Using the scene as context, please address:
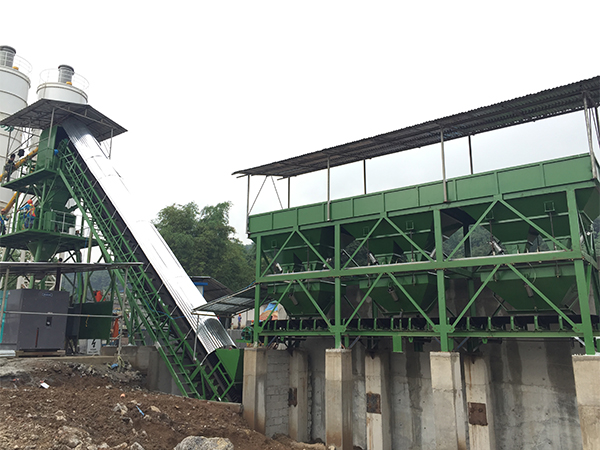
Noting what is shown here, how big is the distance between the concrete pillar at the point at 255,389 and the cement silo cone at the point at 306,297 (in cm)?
A: 235

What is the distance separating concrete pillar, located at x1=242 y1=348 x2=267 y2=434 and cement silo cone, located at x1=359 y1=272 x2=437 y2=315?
5.76 meters

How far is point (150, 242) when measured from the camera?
23547mm

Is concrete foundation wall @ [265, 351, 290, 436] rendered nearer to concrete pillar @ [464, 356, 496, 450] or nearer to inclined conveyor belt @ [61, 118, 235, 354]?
inclined conveyor belt @ [61, 118, 235, 354]

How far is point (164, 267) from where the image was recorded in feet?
74.7

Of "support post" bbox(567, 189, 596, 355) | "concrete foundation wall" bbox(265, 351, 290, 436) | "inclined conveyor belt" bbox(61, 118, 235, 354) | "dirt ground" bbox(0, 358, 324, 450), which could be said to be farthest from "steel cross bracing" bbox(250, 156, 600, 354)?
"dirt ground" bbox(0, 358, 324, 450)

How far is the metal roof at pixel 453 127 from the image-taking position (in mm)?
15383

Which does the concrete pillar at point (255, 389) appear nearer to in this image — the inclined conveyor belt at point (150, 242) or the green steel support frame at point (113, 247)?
the green steel support frame at point (113, 247)

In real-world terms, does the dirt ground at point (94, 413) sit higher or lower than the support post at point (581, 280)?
lower

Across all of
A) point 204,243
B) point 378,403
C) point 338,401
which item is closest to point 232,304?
point 338,401

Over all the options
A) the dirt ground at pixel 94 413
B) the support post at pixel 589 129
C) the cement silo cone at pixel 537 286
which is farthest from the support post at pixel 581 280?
the dirt ground at pixel 94 413

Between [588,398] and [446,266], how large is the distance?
18.4 ft

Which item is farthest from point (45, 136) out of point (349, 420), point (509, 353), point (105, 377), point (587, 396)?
point (587, 396)

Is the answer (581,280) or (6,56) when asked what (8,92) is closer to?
(6,56)

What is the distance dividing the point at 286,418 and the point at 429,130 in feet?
47.0
